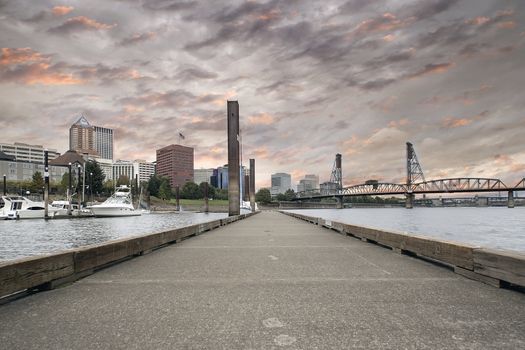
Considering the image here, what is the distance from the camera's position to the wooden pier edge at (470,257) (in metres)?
6.72

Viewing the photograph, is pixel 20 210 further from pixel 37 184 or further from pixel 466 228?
pixel 37 184

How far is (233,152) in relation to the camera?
1993 inches

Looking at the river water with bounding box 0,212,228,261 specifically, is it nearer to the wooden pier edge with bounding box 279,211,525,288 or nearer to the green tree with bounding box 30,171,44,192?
the wooden pier edge with bounding box 279,211,525,288

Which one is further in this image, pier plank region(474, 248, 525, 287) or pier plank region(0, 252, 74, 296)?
pier plank region(474, 248, 525, 287)

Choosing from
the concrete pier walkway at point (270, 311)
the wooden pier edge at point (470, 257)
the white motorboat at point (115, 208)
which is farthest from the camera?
the white motorboat at point (115, 208)


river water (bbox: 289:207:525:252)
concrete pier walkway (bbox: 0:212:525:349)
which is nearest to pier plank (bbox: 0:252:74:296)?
concrete pier walkway (bbox: 0:212:525:349)

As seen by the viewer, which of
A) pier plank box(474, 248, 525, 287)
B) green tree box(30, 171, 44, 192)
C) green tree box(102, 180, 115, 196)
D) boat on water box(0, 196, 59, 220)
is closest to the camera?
pier plank box(474, 248, 525, 287)

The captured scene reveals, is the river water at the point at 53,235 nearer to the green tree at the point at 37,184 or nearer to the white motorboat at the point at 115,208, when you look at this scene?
the white motorboat at the point at 115,208

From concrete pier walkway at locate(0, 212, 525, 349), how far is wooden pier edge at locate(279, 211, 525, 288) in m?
0.26

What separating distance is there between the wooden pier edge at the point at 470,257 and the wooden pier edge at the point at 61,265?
8250mm

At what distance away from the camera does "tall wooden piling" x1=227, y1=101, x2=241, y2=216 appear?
166 feet

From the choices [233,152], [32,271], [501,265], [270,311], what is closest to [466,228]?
[233,152]

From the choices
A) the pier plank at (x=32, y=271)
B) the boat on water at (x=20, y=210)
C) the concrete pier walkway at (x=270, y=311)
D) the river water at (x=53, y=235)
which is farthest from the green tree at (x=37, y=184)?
the concrete pier walkway at (x=270, y=311)

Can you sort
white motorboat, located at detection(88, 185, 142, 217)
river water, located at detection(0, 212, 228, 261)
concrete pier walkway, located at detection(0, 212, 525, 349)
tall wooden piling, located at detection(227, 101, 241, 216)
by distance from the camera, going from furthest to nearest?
white motorboat, located at detection(88, 185, 142, 217) < tall wooden piling, located at detection(227, 101, 241, 216) < river water, located at detection(0, 212, 228, 261) < concrete pier walkway, located at detection(0, 212, 525, 349)
